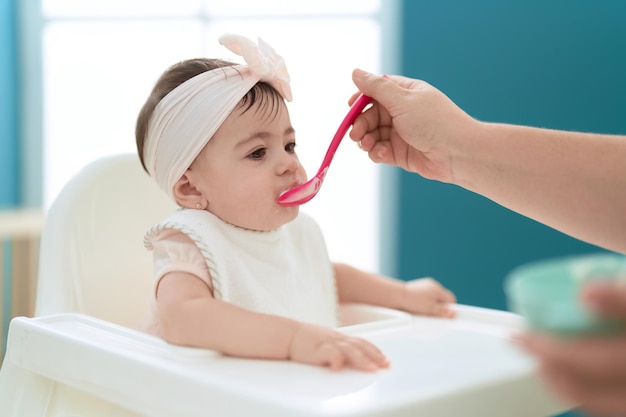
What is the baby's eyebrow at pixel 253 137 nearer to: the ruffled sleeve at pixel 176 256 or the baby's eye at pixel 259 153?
the baby's eye at pixel 259 153

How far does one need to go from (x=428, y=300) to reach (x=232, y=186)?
1.04 ft

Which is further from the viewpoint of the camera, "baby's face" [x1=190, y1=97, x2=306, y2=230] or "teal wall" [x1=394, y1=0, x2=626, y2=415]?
"teal wall" [x1=394, y1=0, x2=626, y2=415]

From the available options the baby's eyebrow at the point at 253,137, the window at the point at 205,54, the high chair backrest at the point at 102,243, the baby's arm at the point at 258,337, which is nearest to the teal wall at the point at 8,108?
the window at the point at 205,54

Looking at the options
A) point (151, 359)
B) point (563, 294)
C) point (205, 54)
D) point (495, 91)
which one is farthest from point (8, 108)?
point (563, 294)

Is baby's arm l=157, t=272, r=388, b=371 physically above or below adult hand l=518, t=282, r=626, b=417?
below

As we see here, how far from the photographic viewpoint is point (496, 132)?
903 mm

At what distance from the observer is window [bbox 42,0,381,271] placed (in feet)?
9.21

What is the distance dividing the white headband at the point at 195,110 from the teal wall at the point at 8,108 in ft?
7.57

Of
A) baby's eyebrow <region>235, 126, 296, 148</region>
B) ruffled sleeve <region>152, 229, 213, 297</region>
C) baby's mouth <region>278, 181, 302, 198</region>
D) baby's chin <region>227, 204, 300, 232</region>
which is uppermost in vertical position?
baby's eyebrow <region>235, 126, 296, 148</region>

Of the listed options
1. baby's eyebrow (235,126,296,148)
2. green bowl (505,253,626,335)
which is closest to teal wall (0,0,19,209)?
baby's eyebrow (235,126,296,148)

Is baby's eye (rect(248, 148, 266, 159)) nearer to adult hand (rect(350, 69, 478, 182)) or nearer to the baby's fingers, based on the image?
adult hand (rect(350, 69, 478, 182))

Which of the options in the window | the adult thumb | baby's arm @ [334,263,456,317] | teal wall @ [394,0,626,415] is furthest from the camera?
the window

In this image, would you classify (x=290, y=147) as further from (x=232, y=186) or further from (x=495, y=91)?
(x=495, y=91)

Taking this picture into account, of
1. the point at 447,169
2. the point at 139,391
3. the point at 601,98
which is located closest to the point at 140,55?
the point at 601,98
